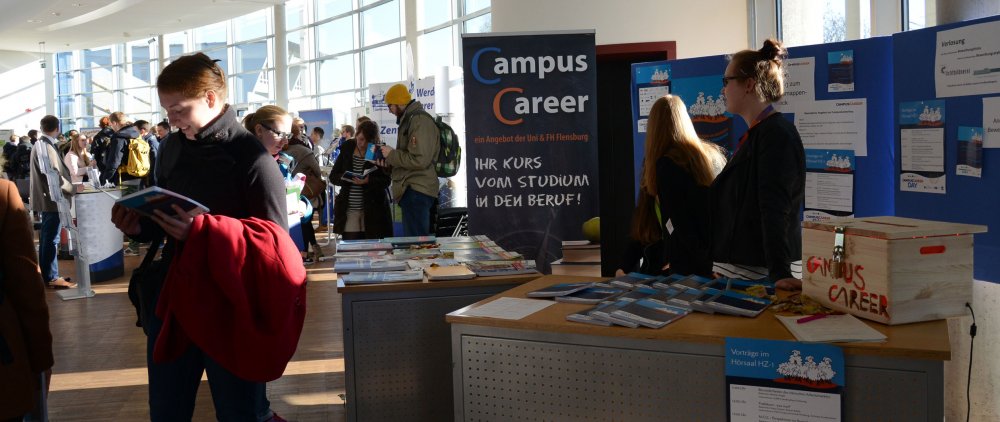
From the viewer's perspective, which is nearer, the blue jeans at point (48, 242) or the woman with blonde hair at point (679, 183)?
the woman with blonde hair at point (679, 183)

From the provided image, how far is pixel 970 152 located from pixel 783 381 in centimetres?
186

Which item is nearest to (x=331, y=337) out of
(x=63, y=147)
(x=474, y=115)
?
(x=474, y=115)

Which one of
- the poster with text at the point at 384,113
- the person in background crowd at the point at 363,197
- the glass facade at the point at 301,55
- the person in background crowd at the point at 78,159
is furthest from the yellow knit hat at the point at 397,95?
the glass facade at the point at 301,55

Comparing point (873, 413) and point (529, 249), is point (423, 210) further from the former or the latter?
point (873, 413)

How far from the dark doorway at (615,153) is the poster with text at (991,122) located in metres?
3.61

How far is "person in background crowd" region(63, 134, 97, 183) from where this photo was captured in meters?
9.67

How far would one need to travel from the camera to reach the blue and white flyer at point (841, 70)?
416cm

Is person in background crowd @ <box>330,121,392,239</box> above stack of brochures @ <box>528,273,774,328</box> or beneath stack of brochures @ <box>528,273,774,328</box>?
above

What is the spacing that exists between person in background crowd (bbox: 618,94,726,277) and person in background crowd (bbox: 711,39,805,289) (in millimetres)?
177

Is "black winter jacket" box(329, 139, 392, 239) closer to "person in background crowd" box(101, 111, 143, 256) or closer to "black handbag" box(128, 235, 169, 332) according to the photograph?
"person in background crowd" box(101, 111, 143, 256)

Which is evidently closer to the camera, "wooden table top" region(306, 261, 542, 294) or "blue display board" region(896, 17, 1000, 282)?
"wooden table top" region(306, 261, 542, 294)

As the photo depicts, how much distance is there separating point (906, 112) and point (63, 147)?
424 inches

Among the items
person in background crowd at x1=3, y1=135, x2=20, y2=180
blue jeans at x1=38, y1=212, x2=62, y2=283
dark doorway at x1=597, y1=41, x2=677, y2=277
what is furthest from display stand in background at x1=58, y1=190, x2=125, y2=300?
person in background crowd at x1=3, y1=135, x2=20, y2=180

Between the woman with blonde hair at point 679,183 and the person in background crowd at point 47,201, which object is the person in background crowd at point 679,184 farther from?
the person in background crowd at point 47,201
